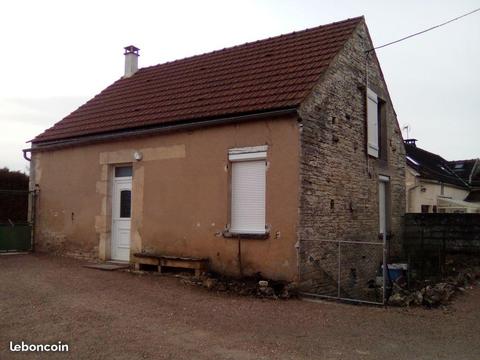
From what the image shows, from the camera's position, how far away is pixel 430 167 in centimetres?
2686

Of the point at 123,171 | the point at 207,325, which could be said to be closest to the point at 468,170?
the point at 123,171

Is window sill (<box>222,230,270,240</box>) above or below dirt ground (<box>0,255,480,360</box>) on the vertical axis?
above

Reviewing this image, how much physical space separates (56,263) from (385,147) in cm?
984

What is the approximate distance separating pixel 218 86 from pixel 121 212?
422 centimetres

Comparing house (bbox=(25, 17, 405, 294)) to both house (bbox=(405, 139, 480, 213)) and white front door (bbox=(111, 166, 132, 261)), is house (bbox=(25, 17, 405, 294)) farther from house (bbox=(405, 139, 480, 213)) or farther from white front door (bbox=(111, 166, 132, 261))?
house (bbox=(405, 139, 480, 213))

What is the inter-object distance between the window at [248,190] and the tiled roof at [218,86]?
3.11ft

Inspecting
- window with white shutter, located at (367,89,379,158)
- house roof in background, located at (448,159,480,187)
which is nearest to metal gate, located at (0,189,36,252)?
window with white shutter, located at (367,89,379,158)

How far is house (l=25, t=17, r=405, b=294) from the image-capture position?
380 inches

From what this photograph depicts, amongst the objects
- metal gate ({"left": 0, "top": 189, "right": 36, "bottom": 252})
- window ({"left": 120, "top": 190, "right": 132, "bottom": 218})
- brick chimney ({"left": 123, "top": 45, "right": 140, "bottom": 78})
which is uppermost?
brick chimney ({"left": 123, "top": 45, "right": 140, "bottom": 78})

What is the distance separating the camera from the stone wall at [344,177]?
971cm

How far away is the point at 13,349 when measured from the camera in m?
5.53

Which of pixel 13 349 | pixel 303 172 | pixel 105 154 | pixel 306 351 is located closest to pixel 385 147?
pixel 303 172

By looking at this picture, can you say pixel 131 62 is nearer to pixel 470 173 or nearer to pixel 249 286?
pixel 249 286

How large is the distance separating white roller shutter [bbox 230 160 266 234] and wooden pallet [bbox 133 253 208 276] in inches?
40.0
